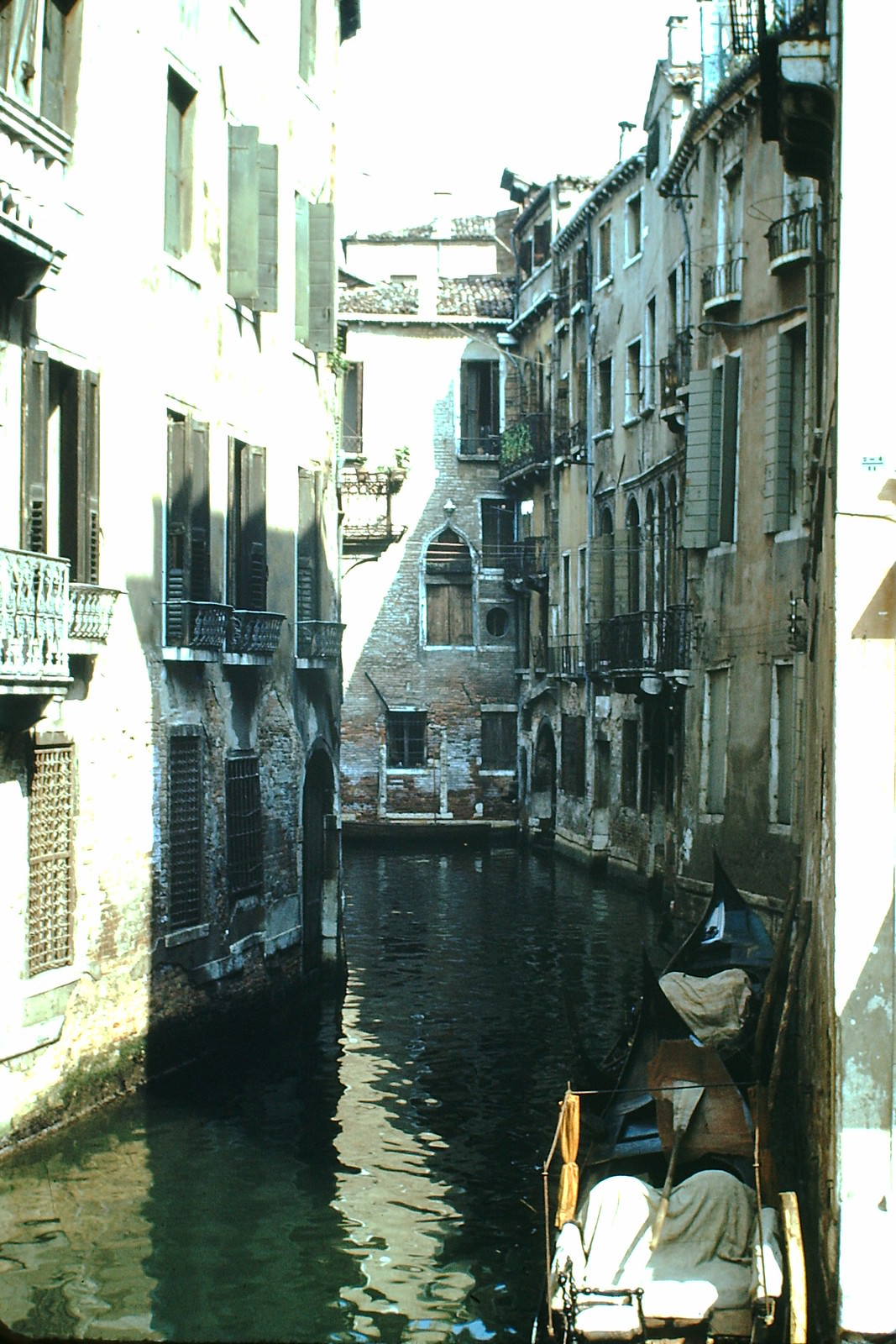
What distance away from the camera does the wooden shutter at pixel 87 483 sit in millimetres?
12359

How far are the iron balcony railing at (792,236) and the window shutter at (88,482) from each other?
22.9 ft

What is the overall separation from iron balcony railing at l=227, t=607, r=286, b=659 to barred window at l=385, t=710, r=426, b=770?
18.8m

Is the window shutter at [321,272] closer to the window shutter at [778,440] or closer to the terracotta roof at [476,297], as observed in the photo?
the window shutter at [778,440]

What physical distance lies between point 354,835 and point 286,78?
1946 cm

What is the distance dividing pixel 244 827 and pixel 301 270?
219 inches

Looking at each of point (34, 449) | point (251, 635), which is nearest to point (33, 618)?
point (34, 449)

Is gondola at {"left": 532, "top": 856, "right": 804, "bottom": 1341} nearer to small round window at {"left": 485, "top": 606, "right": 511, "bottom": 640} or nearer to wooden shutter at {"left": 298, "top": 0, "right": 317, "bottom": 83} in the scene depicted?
wooden shutter at {"left": 298, "top": 0, "right": 317, "bottom": 83}

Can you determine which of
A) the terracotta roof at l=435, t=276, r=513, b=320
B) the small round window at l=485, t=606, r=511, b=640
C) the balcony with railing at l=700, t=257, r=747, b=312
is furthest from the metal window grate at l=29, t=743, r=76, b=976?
the terracotta roof at l=435, t=276, r=513, b=320

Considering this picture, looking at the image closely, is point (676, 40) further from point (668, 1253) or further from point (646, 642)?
point (668, 1253)

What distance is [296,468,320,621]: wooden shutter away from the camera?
1748 centimetres

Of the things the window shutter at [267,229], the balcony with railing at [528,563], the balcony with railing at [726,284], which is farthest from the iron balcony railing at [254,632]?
the balcony with railing at [528,563]

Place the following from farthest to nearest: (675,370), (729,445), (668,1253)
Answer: (675,370), (729,445), (668,1253)

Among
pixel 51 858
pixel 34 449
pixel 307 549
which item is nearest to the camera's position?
pixel 34 449

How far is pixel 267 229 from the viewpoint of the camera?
51.4ft
